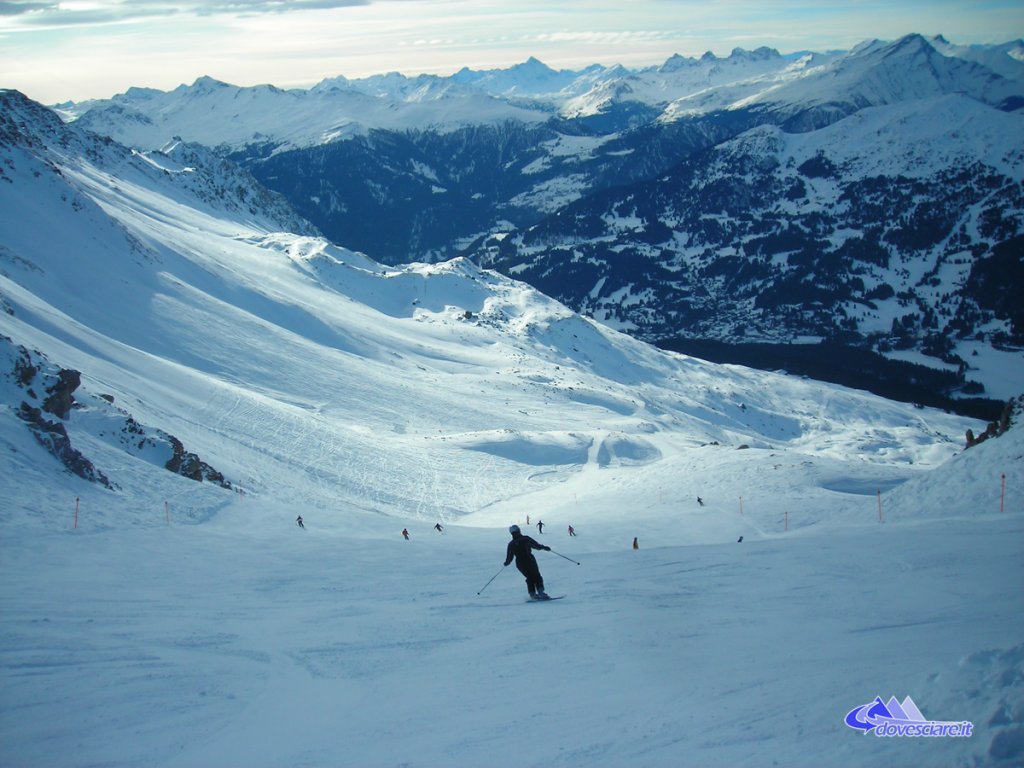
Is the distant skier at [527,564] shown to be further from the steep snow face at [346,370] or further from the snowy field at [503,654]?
the steep snow face at [346,370]

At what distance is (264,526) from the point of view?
25766mm

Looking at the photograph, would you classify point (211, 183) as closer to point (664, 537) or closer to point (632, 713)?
point (664, 537)

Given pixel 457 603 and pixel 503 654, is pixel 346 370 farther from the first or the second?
pixel 503 654

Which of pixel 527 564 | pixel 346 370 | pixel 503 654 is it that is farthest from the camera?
pixel 346 370

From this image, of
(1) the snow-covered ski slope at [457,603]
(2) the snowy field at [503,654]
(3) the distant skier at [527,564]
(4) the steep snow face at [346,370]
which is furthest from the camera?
(4) the steep snow face at [346,370]

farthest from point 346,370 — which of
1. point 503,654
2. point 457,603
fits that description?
point 503,654

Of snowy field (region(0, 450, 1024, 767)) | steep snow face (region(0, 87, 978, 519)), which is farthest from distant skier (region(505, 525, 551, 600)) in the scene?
steep snow face (region(0, 87, 978, 519))

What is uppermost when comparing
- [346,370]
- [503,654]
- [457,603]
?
[503,654]

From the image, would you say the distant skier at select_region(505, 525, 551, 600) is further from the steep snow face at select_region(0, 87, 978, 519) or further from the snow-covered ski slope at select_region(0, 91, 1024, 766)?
the steep snow face at select_region(0, 87, 978, 519)

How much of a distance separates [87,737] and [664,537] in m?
24.3

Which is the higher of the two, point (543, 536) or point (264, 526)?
point (264, 526)

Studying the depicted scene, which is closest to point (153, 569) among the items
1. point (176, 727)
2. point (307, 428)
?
point (176, 727)

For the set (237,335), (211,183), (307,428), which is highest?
(211,183)

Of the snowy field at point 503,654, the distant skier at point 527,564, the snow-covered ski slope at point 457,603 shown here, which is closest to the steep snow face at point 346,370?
the snow-covered ski slope at point 457,603
